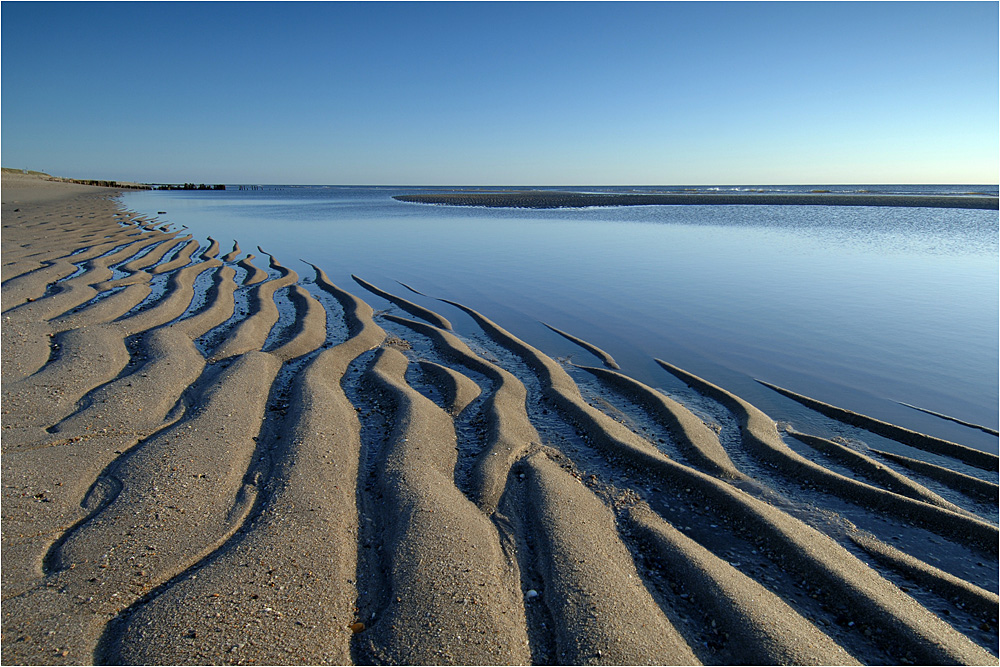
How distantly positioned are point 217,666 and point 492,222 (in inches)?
1317

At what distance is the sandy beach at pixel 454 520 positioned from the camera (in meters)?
3.26

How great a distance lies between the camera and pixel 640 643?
3234 mm

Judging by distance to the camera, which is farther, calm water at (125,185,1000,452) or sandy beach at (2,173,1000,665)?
calm water at (125,185,1000,452)

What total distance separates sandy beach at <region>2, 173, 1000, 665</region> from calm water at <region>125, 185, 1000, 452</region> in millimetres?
1347

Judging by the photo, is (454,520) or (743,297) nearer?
(454,520)

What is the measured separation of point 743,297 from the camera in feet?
45.2

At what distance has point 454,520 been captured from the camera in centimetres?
439

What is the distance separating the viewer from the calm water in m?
8.34

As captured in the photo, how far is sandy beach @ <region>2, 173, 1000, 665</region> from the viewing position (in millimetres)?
3264

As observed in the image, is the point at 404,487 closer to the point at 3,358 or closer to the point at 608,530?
the point at 608,530

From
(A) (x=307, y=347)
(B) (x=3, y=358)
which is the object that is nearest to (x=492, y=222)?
(A) (x=307, y=347)

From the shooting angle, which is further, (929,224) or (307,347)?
(929,224)

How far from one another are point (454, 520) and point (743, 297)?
11.7 metres

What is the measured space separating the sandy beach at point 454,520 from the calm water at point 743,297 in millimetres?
1347
